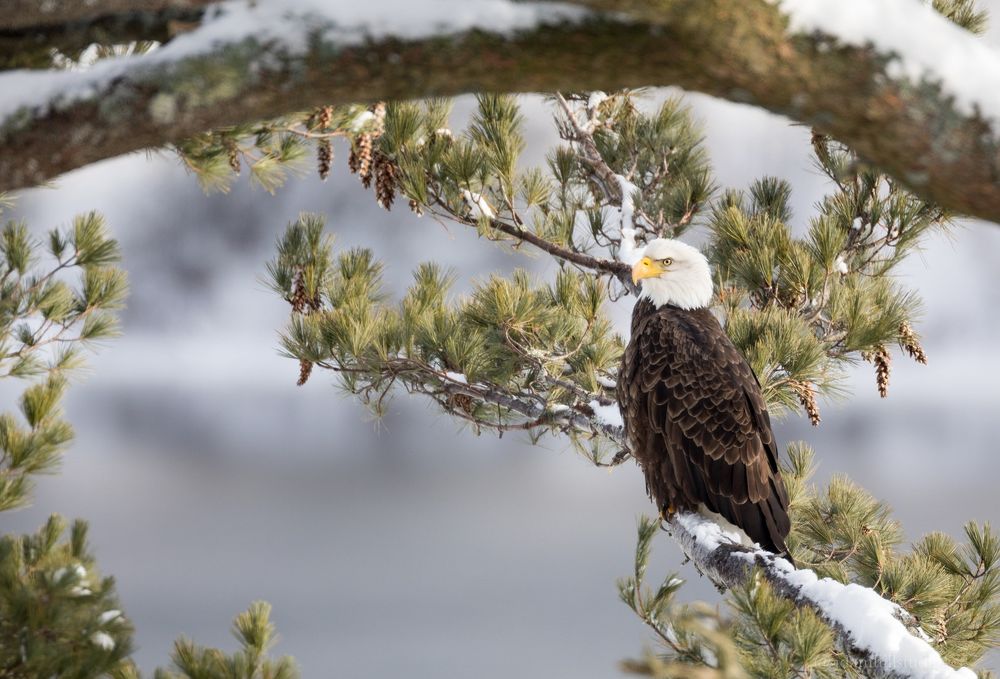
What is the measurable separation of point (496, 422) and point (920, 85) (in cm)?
244

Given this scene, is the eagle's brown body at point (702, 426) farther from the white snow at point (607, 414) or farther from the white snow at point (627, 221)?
the white snow at point (627, 221)

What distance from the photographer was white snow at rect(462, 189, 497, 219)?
2838mm

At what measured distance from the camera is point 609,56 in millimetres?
1055

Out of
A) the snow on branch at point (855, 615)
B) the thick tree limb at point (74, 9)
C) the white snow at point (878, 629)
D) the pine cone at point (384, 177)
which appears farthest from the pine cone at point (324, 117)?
the white snow at point (878, 629)

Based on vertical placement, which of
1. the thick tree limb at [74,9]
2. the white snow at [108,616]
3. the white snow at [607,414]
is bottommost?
the white snow at [108,616]

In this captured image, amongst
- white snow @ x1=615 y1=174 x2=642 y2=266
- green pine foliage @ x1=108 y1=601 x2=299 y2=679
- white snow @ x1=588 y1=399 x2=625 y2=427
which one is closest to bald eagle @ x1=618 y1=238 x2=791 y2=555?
white snow @ x1=588 y1=399 x2=625 y2=427

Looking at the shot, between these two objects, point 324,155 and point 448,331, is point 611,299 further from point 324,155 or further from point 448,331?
point 324,155

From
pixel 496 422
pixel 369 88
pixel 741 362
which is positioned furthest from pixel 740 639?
pixel 496 422

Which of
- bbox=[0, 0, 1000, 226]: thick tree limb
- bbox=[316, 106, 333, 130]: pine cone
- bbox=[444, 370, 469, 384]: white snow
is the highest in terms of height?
bbox=[316, 106, 333, 130]: pine cone

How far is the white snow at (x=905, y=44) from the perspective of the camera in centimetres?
100

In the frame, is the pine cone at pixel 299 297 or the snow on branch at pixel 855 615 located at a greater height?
the pine cone at pixel 299 297

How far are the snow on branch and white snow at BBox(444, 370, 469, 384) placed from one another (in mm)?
941

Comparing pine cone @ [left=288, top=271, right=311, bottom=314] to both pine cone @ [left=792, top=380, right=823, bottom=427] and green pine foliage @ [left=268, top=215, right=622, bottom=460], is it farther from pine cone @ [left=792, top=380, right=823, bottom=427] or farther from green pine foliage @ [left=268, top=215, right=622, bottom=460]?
pine cone @ [left=792, top=380, right=823, bottom=427]

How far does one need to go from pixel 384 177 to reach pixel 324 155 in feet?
0.61
